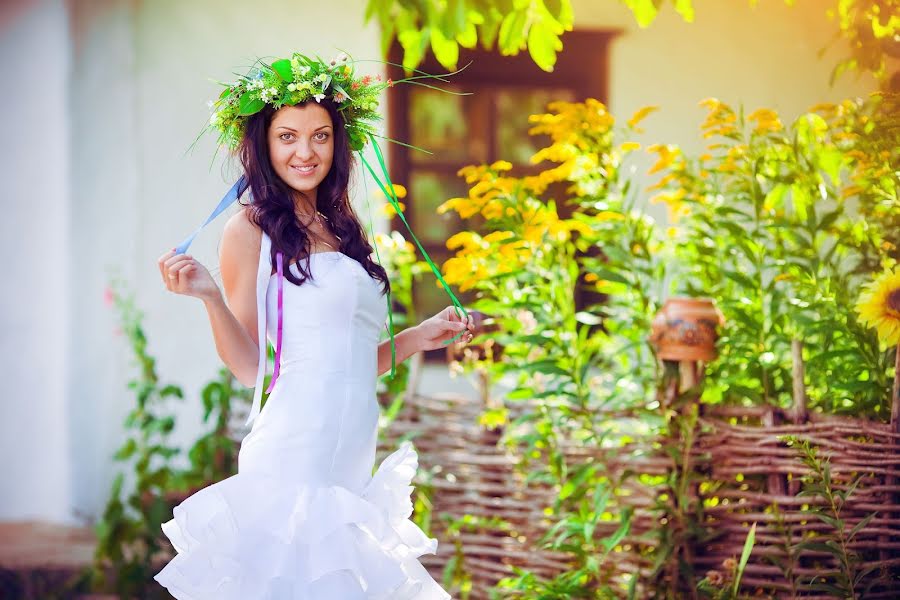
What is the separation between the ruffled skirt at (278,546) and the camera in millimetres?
2111

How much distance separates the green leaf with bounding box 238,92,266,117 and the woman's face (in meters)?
0.04

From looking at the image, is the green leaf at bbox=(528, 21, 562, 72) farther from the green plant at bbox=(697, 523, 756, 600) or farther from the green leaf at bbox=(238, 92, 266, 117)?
the green plant at bbox=(697, 523, 756, 600)

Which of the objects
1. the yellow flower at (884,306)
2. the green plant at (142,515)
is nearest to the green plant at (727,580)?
the yellow flower at (884,306)

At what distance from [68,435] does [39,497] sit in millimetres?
334

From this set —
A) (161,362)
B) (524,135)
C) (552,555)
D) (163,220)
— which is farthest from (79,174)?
(552,555)

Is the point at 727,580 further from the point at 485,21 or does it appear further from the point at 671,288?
the point at 485,21

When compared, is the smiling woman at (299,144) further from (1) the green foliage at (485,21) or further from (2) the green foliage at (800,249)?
(2) the green foliage at (800,249)

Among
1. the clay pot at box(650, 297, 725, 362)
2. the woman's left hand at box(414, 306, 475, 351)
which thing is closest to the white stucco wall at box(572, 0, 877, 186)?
the clay pot at box(650, 297, 725, 362)

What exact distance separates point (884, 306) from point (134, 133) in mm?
3611

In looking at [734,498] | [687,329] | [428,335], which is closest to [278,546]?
[428,335]

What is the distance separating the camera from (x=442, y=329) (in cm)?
249

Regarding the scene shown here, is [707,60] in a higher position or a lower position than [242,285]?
higher

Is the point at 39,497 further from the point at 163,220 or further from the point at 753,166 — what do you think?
the point at 753,166

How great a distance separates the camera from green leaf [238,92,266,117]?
90.0 inches
